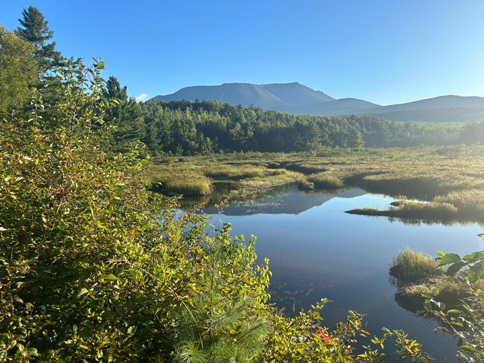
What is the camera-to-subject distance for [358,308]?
599 inches

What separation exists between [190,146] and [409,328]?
101 meters

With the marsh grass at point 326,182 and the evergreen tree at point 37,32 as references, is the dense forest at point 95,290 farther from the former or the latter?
the evergreen tree at point 37,32

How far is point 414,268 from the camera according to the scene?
61.2 ft

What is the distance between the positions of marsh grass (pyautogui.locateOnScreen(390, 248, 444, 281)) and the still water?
2.58ft

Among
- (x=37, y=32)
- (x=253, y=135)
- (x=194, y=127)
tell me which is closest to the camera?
(x=37, y=32)

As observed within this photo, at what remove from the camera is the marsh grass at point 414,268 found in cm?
1825

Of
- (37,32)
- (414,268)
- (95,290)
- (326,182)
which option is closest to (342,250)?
(414,268)

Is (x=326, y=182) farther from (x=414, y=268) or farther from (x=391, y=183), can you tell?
(x=414, y=268)

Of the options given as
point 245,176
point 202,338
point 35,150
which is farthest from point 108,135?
point 245,176

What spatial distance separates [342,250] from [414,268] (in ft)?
17.5

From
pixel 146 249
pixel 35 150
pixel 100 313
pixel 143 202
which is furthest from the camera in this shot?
pixel 143 202

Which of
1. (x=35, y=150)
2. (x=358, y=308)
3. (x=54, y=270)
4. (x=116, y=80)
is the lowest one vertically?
(x=358, y=308)

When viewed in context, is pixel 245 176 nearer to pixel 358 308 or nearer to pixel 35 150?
pixel 358 308

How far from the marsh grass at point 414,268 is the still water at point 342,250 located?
0.78 meters
